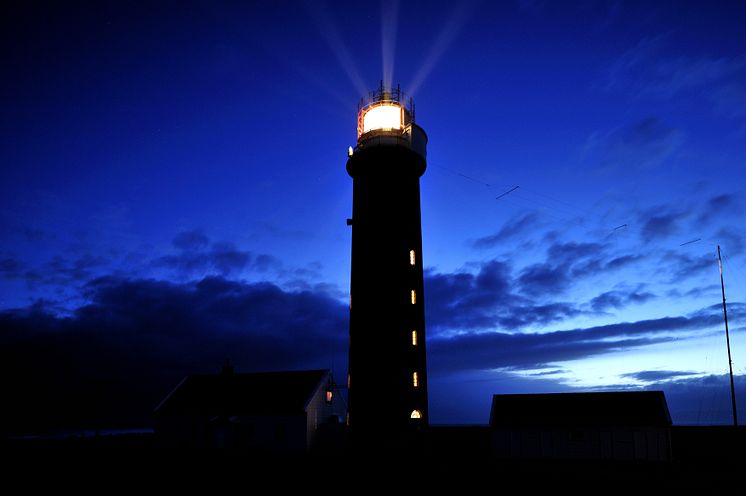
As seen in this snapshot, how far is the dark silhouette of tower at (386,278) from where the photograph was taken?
3409 centimetres

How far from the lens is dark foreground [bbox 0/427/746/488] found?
25016 millimetres

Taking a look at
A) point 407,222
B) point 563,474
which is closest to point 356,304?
point 407,222

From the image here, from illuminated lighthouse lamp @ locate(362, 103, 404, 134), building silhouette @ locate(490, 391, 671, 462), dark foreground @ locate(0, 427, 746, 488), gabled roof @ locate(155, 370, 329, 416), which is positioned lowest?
dark foreground @ locate(0, 427, 746, 488)

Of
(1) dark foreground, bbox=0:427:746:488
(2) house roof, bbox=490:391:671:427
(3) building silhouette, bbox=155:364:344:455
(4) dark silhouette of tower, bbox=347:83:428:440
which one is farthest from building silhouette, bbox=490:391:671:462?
(3) building silhouette, bbox=155:364:344:455

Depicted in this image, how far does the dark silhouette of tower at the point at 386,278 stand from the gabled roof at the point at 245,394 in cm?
754

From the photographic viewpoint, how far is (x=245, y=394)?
44.0 m

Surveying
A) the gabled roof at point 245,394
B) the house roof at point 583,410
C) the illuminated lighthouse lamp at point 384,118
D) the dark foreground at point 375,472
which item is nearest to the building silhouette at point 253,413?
the gabled roof at point 245,394

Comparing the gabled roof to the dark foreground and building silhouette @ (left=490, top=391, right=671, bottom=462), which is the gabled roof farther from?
building silhouette @ (left=490, top=391, right=671, bottom=462)

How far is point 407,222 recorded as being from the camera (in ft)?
122

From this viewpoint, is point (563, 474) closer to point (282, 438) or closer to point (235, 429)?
point (282, 438)

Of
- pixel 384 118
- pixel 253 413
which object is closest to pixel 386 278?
pixel 384 118

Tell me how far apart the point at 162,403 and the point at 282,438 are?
12.6 meters

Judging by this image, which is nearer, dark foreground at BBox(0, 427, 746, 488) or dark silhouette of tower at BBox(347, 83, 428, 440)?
dark foreground at BBox(0, 427, 746, 488)

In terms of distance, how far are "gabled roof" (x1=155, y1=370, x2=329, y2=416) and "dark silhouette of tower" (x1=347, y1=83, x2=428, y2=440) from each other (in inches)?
297
